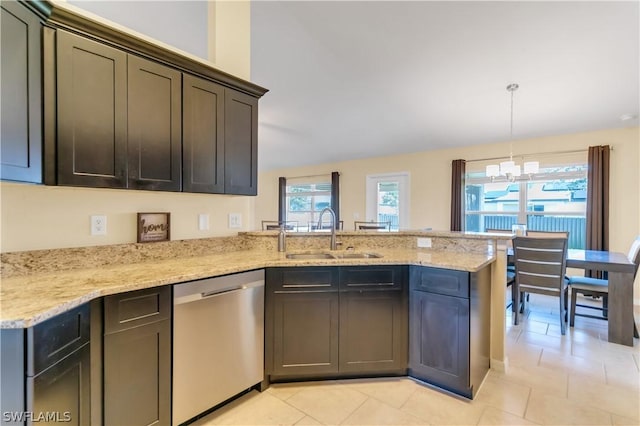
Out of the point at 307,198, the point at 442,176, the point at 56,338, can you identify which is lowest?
the point at 56,338

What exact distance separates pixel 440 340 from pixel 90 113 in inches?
97.5

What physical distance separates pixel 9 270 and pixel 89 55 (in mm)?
1166

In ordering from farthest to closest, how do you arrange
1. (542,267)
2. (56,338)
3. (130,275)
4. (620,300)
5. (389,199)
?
(389,199), (542,267), (620,300), (130,275), (56,338)

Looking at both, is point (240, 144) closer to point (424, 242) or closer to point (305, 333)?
point (305, 333)

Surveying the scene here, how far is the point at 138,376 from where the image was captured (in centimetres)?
139

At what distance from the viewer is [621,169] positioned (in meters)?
3.99

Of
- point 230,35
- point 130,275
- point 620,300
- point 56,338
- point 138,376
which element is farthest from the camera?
point 620,300

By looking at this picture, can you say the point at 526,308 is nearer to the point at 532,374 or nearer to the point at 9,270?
the point at 532,374

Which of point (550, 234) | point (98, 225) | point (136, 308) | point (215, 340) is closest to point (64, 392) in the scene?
point (136, 308)

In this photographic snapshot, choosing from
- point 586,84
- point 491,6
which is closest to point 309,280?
point 491,6

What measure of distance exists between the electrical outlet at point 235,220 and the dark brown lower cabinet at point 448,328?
1.47m

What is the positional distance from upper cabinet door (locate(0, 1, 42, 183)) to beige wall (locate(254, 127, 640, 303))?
5534mm

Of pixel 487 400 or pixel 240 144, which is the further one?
pixel 240 144

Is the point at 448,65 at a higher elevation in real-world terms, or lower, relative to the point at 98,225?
higher
